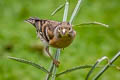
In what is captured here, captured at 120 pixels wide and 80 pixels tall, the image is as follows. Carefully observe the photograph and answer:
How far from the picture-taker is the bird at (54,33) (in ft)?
5.37

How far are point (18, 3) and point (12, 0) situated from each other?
13 centimetres

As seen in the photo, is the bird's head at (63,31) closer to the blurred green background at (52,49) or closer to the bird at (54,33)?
the bird at (54,33)

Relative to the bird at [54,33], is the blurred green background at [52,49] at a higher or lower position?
lower

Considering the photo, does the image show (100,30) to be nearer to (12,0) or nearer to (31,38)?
(31,38)

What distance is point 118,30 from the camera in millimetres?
4031

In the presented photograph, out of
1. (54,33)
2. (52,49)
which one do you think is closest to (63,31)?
(54,33)

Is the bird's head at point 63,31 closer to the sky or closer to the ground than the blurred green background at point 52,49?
closer to the sky

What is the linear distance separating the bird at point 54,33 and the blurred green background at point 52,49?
A: 4.75 feet

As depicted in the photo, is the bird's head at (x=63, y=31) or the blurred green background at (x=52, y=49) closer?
the bird's head at (x=63, y=31)

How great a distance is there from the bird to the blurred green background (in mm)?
1449

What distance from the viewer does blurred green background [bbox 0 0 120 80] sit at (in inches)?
133

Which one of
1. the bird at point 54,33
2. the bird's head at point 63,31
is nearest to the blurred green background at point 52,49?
the bird at point 54,33

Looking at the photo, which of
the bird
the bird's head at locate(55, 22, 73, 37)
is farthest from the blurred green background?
the bird's head at locate(55, 22, 73, 37)

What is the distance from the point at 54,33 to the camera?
1.73 metres
